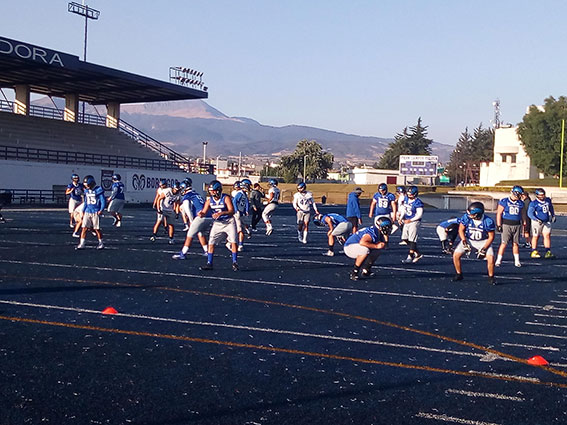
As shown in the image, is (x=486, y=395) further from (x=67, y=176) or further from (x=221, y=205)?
(x=67, y=176)

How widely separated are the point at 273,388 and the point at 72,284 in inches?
248

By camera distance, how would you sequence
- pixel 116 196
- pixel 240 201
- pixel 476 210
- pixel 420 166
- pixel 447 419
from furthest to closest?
pixel 420 166
pixel 116 196
pixel 240 201
pixel 476 210
pixel 447 419

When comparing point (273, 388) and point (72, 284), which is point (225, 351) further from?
point (72, 284)

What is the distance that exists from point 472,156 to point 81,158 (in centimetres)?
10232

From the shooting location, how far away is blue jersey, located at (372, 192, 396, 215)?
1645cm

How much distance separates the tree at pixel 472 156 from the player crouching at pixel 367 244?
115816 millimetres

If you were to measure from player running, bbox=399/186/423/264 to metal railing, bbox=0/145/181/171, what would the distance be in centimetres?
2899

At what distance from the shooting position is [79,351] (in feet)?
23.2

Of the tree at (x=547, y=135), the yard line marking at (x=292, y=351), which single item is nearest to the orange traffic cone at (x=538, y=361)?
the yard line marking at (x=292, y=351)

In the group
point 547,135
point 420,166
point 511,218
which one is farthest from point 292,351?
point 547,135

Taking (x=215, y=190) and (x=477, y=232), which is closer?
(x=477, y=232)

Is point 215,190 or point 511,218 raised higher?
point 215,190

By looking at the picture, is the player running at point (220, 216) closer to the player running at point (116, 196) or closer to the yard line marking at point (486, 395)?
the yard line marking at point (486, 395)

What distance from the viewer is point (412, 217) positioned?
15.2 m
